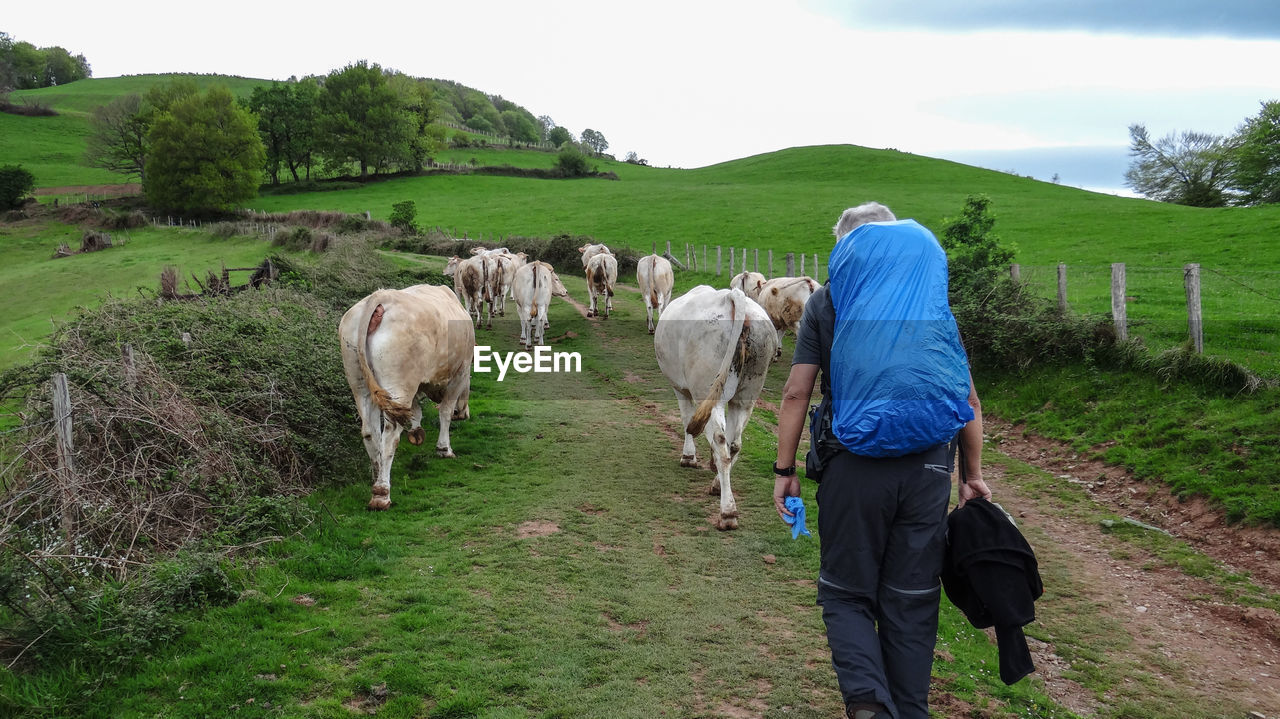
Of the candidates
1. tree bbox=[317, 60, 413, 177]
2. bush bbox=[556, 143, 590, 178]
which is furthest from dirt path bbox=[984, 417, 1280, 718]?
tree bbox=[317, 60, 413, 177]

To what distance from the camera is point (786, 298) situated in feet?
48.9

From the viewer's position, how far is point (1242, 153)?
136ft

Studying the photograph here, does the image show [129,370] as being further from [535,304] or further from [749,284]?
[749,284]

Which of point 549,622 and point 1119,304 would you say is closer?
point 549,622

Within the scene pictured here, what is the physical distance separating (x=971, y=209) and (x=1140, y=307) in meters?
4.17

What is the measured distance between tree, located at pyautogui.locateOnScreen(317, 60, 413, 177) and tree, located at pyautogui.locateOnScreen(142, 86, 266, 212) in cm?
1234

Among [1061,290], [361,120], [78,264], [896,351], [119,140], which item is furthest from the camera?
[361,120]

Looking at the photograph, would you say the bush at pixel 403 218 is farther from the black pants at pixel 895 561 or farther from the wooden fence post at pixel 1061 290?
the black pants at pixel 895 561

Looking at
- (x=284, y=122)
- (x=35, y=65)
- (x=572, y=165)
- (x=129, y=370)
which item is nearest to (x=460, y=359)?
(x=129, y=370)

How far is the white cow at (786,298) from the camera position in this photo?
1480 cm

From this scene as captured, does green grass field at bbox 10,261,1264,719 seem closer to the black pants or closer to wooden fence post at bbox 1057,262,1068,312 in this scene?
the black pants

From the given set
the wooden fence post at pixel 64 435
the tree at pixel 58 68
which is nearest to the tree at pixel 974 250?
the wooden fence post at pixel 64 435

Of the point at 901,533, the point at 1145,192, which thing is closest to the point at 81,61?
the point at 1145,192

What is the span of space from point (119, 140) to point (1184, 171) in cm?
8668
